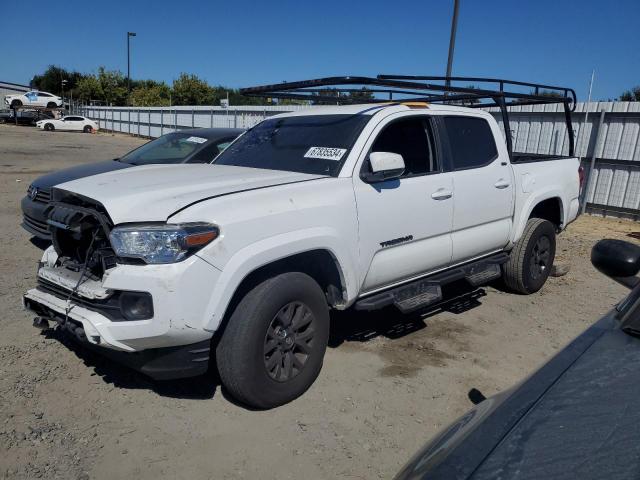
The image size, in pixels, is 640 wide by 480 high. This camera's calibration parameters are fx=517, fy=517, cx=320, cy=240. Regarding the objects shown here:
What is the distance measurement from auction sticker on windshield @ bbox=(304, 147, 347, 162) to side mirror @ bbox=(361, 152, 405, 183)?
0.78 ft

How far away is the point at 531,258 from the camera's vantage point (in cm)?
561

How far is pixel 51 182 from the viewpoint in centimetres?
634

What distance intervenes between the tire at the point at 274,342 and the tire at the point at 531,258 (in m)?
2.89

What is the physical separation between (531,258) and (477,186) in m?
1.51

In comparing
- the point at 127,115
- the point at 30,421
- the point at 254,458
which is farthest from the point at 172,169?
the point at 127,115

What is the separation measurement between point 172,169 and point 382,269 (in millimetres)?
1822

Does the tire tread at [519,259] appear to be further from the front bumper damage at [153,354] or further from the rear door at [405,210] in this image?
the front bumper damage at [153,354]

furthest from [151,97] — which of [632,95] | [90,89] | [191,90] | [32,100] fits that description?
[632,95]

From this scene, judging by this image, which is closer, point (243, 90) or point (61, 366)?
point (61, 366)

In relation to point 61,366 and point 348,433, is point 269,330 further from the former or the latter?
point 61,366

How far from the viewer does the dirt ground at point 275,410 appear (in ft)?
9.13

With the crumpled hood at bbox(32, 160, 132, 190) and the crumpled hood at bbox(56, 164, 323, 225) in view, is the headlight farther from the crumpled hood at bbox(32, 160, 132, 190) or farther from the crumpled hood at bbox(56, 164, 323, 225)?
the crumpled hood at bbox(32, 160, 132, 190)

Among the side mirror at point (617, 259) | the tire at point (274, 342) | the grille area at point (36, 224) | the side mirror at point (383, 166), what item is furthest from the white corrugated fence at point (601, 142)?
the grille area at point (36, 224)

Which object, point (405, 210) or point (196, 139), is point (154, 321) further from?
point (196, 139)
